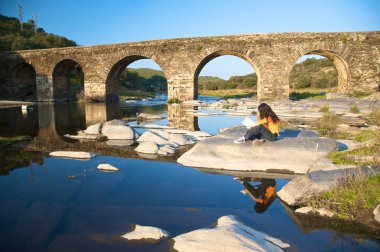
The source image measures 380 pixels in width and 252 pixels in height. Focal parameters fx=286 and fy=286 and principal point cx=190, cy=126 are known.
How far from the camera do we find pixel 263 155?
16.5 ft

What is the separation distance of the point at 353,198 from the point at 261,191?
1.14 metres

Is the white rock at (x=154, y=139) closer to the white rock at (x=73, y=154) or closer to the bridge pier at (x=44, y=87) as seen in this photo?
the white rock at (x=73, y=154)

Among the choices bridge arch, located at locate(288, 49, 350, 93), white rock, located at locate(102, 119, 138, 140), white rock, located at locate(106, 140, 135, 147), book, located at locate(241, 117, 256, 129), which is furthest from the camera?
bridge arch, located at locate(288, 49, 350, 93)

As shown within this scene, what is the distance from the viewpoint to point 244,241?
255cm

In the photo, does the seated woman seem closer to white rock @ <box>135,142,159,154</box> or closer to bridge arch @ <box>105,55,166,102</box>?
white rock @ <box>135,142,159,154</box>

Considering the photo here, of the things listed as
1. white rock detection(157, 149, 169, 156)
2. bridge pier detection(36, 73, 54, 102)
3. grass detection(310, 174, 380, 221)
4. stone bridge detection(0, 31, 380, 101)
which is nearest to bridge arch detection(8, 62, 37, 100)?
stone bridge detection(0, 31, 380, 101)

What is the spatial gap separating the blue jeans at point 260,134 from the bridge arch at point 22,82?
26068 millimetres

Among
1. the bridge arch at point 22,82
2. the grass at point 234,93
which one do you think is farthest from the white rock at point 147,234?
the grass at point 234,93

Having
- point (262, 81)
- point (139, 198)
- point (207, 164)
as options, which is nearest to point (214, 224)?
point (139, 198)

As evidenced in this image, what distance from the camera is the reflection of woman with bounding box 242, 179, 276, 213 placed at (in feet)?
11.8

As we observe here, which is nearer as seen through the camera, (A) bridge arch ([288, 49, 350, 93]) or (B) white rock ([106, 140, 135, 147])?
(B) white rock ([106, 140, 135, 147])

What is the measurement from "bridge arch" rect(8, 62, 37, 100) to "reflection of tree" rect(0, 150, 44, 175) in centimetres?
2299

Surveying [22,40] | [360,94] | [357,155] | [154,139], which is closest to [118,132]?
[154,139]

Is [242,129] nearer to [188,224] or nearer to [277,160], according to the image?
[277,160]
